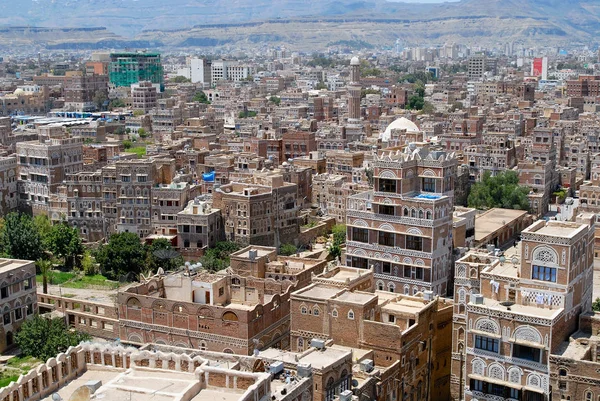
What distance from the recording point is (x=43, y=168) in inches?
3078

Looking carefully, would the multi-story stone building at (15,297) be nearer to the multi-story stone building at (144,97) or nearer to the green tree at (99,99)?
the multi-story stone building at (144,97)

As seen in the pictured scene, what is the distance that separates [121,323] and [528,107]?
375ft

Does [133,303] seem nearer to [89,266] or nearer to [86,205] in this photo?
[89,266]

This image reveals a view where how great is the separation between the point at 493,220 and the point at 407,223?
64.6ft

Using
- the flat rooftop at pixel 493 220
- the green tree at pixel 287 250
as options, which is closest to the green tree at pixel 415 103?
the flat rooftop at pixel 493 220

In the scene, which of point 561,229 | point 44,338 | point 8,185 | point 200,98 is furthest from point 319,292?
point 200,98

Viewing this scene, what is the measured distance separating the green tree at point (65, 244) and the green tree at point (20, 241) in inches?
39.3

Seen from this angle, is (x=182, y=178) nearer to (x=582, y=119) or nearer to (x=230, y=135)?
(x=230, y=135)

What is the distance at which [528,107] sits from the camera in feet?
480

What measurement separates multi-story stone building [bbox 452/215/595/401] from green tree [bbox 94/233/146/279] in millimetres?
32302

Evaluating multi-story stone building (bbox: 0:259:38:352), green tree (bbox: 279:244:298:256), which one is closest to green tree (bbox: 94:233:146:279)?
green tree (bbox: 279:244:298:256)

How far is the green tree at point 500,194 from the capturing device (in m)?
80.7

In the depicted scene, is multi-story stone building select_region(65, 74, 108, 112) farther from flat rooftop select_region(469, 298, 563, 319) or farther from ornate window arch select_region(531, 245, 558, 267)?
ornate window arch select_region(531, 245, 558, 267)

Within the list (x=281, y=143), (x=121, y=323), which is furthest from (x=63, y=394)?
(x=281, y=143)
